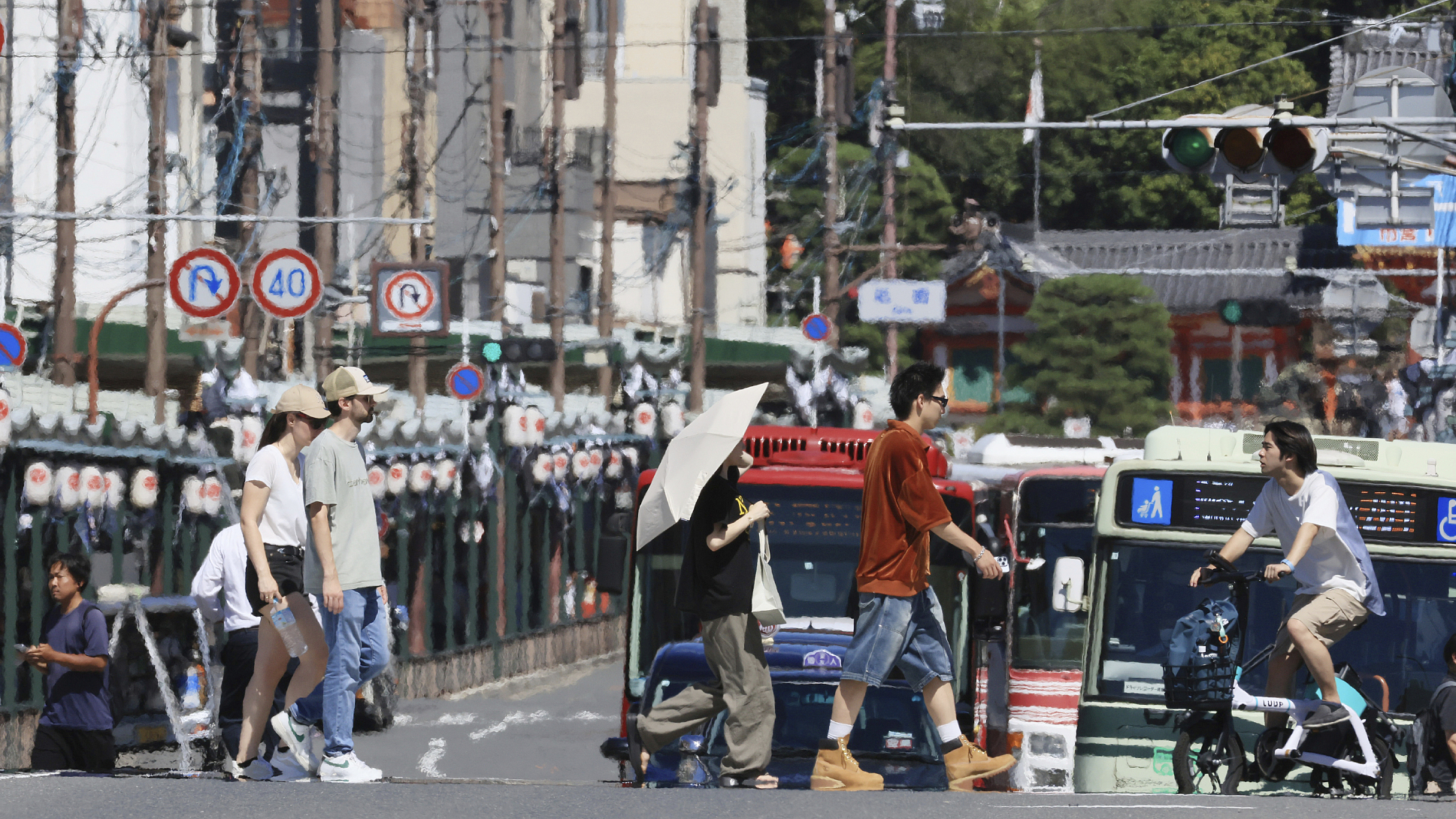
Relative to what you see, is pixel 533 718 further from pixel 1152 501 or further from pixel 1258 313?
pixel 1258 313

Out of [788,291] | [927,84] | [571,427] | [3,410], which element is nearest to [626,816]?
[3,410]

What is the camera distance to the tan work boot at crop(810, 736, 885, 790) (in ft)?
29.5

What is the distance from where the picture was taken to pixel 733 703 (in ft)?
29.0

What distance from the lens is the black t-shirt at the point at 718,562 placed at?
8.79 m

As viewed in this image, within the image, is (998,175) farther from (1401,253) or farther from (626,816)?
(626,816)

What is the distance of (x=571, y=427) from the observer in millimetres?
30766

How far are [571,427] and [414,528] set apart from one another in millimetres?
5476

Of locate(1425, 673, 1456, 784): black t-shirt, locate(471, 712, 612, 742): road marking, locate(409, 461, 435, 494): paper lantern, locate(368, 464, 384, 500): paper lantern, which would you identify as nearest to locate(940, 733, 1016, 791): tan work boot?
locate(1425, 673, 1456, 784): black t-shirt

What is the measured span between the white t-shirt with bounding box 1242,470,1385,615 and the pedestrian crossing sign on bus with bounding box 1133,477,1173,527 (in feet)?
5.81

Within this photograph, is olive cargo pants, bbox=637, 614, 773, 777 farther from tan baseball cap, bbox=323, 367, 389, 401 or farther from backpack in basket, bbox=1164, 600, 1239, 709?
backpack in basket, bbox=1164, 600, 1239, 709

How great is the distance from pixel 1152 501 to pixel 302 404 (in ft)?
15.1

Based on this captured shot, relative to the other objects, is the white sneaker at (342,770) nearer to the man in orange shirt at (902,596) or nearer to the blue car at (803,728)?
the blue car at (803,728)

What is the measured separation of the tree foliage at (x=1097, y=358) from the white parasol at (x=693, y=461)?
46336mm

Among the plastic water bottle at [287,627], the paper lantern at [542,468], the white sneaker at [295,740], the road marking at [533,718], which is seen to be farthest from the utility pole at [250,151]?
the plastic water bottle at [287,627]
